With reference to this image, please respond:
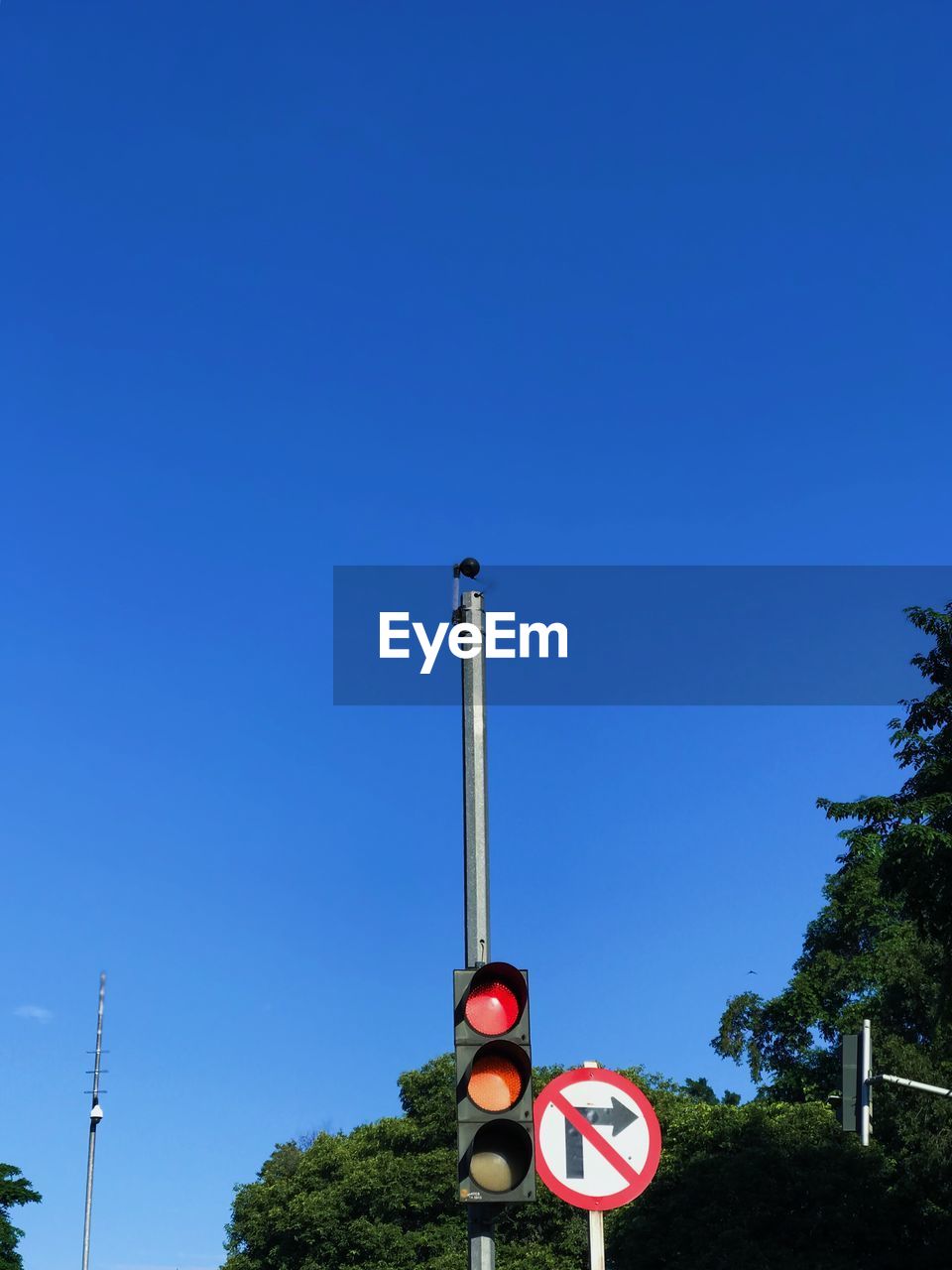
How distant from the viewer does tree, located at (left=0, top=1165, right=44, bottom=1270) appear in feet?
248

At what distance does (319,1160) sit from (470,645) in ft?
173

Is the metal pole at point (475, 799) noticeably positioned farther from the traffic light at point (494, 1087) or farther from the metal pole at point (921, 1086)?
the metal pole at point (921, 1086)

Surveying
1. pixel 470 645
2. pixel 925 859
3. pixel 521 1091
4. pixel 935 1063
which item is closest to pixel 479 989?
pixel 521 1091

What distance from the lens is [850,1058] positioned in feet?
70.3

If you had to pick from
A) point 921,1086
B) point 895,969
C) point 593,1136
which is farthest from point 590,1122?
point 895,969

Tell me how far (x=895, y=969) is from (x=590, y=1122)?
146 feet

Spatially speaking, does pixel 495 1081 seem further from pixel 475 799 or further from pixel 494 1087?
pixel 475 799

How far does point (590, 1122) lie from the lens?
23.7ft

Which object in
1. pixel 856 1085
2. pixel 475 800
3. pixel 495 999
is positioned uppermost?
pixel 475 800

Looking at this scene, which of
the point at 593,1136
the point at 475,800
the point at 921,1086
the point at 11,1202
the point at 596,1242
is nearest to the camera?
the point at 596,1242

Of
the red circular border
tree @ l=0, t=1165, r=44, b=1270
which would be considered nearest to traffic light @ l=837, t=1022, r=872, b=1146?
the red circular border

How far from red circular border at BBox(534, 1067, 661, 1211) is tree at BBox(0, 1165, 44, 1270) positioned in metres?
75.4

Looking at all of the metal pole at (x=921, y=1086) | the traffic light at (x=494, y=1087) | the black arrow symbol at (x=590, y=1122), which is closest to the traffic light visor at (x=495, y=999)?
the traffic light at (x=494, y=1087)

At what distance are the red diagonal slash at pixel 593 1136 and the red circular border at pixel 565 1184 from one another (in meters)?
0.03
